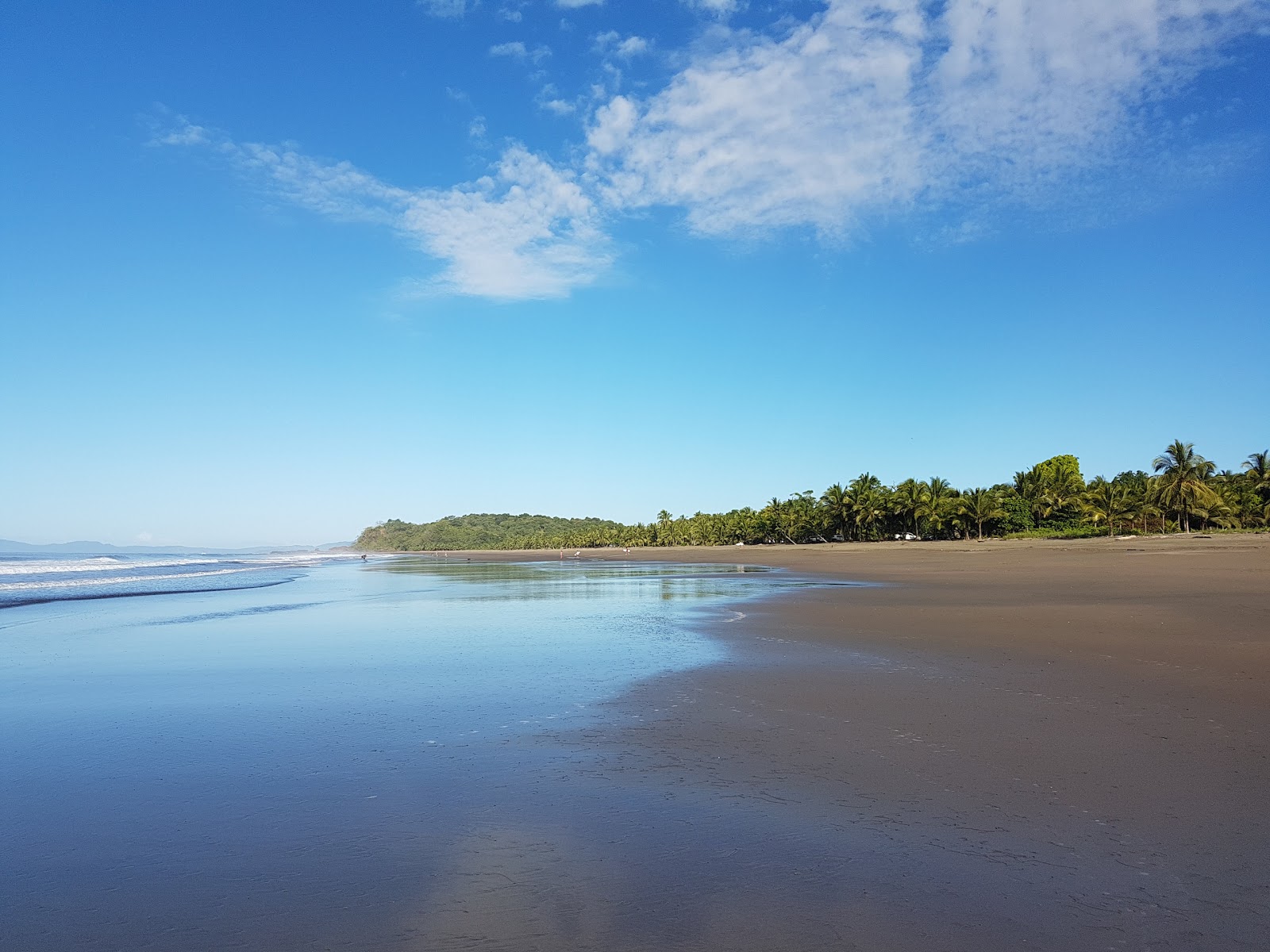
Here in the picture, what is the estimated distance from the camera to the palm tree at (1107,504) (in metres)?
68.0

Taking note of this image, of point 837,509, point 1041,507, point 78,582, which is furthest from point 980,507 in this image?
point 78,582

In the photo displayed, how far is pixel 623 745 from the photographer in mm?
8227

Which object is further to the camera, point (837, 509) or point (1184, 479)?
point (837, 509)

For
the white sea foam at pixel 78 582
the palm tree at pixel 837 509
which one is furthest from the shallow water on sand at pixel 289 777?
the palm tree at pixel 837 509

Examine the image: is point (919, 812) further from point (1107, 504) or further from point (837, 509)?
point (837, 509)

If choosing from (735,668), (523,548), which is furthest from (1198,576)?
(523,548)

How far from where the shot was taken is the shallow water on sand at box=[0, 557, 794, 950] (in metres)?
4.63

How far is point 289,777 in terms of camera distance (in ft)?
24.0

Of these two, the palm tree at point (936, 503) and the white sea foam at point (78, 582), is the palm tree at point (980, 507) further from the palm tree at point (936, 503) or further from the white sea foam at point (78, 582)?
the white sea foam at point (78, 582)

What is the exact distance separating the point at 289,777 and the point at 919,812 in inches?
232

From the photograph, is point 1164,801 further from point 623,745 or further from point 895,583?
point 895,583

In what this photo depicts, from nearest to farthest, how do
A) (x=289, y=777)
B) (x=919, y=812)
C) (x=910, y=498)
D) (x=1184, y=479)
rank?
(x=919, y=812)
(x=289, y=777)
(x=1184, y=479)
(x=910, y=498)

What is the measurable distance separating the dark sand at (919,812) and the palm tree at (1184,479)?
58938 millimetres

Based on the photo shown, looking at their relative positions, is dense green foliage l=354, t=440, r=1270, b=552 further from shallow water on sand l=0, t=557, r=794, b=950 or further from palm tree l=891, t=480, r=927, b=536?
shallow water on sand l=0, t=557, r=794, b=950
